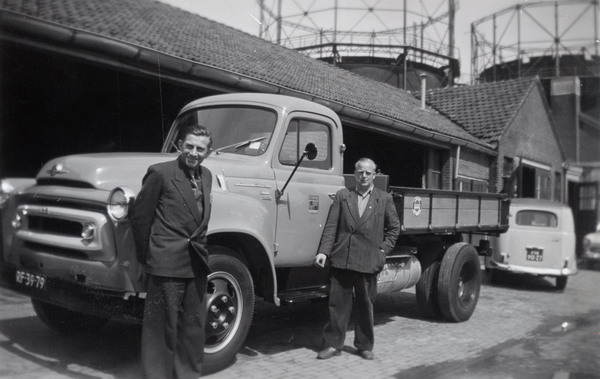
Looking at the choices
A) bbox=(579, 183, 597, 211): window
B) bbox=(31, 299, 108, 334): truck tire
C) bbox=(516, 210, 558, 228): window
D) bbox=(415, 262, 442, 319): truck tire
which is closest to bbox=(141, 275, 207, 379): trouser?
bbox=(31, 299, 108, 334): truck tire

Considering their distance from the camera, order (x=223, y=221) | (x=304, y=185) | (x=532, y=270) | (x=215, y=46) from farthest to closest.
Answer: (x=215, y=46)
(x=532, y=270)
(x=304, y=185)
(x=223, y=221)

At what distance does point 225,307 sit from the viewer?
13.8ft

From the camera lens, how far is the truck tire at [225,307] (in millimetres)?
4078

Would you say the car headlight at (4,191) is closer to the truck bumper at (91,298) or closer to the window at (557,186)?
the truck bumper at (91,298)

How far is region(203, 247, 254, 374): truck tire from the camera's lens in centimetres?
408

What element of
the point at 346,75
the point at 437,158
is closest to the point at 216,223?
the point at 437,158

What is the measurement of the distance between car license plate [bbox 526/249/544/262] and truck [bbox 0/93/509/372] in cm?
481

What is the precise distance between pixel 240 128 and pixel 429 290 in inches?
133

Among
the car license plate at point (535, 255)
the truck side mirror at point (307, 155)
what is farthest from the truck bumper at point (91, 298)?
the car license plate at point (535, 255)

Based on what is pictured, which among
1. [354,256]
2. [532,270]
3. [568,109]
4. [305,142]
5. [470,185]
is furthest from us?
[568,109]

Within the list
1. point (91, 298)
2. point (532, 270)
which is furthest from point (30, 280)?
point (532, 270)

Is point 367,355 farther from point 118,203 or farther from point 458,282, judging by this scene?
point 118,203

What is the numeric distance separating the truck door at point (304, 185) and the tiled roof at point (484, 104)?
43.7 feet

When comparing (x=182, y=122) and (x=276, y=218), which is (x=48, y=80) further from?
(x=276, y=218)
